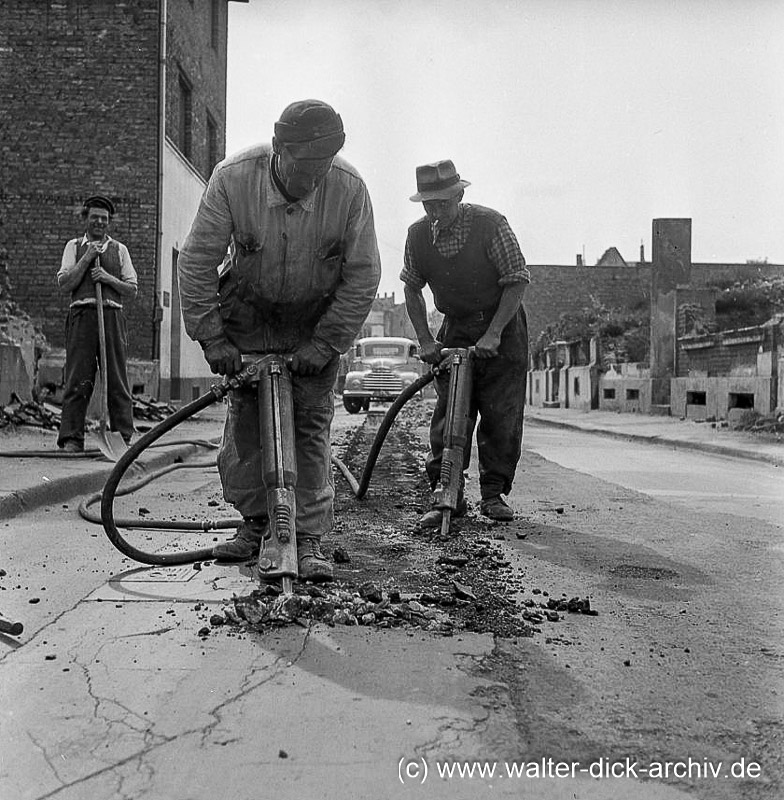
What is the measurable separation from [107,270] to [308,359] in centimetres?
473

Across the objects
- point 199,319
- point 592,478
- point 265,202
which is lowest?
point 592,478

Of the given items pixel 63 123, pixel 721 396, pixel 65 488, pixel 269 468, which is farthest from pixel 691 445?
pixel 63 123

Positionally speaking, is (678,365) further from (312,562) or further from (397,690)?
(397,690)

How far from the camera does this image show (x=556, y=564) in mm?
3971

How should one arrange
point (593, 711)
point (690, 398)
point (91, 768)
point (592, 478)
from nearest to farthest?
point (91, 768)
point (593, 711)
point (592, 478)
point (690, 398)

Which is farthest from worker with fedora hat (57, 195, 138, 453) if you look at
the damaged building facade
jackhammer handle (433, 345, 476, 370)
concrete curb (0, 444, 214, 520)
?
the damaged building facade

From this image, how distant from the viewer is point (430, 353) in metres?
5.25

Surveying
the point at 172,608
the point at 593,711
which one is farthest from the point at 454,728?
the point at 172,608

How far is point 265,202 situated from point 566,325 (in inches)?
1457

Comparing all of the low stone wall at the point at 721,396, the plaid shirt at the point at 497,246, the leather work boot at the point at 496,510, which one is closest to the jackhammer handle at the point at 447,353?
the plaid shirt at the point at 497,246

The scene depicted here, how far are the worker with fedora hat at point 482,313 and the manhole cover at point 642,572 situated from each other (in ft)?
4.08

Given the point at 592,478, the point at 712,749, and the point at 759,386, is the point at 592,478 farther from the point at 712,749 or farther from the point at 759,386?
the point at 759,386

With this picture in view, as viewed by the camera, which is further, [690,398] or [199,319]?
[690,398]

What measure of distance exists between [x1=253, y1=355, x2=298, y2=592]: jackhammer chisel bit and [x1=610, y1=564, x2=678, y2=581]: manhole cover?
136cm
